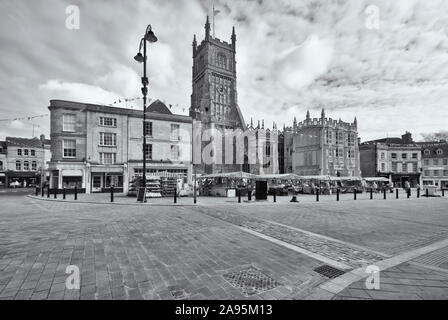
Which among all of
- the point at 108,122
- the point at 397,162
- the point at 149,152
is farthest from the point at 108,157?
the point at 397,162

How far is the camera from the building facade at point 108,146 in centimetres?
2422

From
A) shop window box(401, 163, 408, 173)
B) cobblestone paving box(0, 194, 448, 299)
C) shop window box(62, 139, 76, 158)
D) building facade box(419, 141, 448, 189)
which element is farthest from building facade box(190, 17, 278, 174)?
cobblestone paving box(0, 194, 448, 299)

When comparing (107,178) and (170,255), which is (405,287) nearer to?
(170,255)

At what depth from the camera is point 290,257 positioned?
184 inches

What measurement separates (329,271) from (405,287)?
1088mm

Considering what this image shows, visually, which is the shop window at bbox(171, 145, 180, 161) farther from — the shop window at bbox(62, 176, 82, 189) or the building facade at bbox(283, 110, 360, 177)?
the building facade at bbox(283, 110, 360, 177)

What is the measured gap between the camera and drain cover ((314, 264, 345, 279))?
12.5 feet

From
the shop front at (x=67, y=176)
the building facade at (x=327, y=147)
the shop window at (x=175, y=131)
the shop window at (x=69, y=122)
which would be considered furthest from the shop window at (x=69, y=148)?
the building facade at (x=327, y=147)

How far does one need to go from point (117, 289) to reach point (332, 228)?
7.08 metres

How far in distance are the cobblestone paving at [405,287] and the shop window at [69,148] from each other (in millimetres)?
29239

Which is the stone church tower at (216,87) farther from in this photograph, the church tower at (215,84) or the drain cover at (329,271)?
the drain cover at (329,271)

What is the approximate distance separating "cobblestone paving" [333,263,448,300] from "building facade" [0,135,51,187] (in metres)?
54.4
